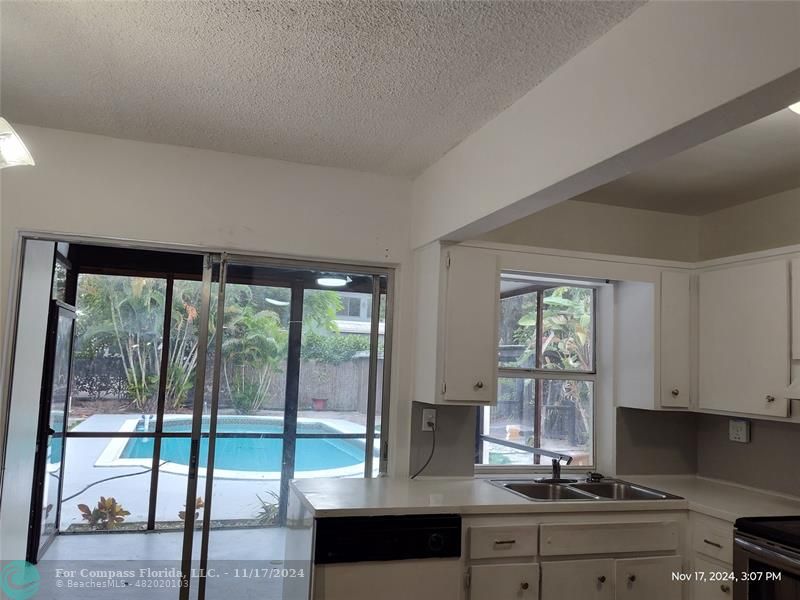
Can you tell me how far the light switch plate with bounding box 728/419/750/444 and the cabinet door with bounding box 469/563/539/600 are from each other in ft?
4.78

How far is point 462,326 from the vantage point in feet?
9.59

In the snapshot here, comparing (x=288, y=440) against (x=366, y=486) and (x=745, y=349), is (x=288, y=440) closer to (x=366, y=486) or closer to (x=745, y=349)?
(x=366, y=486)

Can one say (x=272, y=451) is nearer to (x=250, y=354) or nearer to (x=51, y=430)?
(x=250, y=354)

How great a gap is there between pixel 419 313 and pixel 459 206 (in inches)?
27.7

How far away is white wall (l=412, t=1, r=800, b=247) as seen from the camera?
1330 mm

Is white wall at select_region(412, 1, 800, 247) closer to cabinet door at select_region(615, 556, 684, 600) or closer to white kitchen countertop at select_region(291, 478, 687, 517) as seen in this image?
white kitchen countertop at select_region(291, 478, 687, 517)

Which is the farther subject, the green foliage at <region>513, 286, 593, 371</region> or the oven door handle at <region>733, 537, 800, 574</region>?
the green foliage at <region>513, 286, 593, 371</region>

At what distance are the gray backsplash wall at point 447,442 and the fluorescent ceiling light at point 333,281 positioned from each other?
746 mm

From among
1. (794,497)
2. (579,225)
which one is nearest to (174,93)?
Answer: (579,225)

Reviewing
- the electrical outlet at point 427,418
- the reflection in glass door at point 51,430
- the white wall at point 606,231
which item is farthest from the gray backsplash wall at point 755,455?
the reflection in glass door at point 51,430

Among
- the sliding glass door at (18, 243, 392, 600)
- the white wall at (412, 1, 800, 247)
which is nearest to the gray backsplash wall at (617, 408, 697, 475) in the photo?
the sliding glass door at (18, 243, 392, 600)

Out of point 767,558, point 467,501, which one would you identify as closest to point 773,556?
point 767,558

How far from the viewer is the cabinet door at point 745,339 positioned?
2.81 meters

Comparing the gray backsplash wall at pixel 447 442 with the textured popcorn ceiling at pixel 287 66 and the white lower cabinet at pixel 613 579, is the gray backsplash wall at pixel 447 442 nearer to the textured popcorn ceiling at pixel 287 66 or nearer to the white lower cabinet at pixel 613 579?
the white lower cabinet at pixel 613 579
